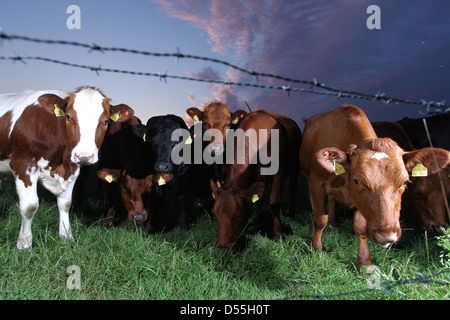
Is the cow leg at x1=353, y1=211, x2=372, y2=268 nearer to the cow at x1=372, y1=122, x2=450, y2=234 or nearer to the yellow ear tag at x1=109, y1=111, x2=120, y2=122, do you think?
the cow at x1=372, y1=122, x2=450, y2=234

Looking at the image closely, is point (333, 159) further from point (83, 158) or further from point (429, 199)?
point (83, 158)

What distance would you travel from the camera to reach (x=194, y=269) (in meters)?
3.73

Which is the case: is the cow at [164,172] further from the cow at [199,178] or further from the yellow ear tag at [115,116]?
the yellow ear tag at [115,116]

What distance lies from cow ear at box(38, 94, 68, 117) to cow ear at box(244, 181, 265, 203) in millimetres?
2848

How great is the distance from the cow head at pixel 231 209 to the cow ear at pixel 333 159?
→ 56.3 inches

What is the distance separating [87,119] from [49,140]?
0.75m

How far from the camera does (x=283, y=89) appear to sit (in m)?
2.71

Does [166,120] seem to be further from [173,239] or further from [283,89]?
[283,89]

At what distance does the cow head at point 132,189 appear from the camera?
533 centimetres

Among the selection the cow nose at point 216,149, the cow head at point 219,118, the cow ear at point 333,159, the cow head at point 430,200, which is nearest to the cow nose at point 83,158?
the cow nose at point 216,149

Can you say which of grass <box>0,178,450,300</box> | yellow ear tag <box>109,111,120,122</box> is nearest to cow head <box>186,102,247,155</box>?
yellow ear tag <box>109,111,120,122</box>

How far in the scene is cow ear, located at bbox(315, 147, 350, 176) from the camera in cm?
361
